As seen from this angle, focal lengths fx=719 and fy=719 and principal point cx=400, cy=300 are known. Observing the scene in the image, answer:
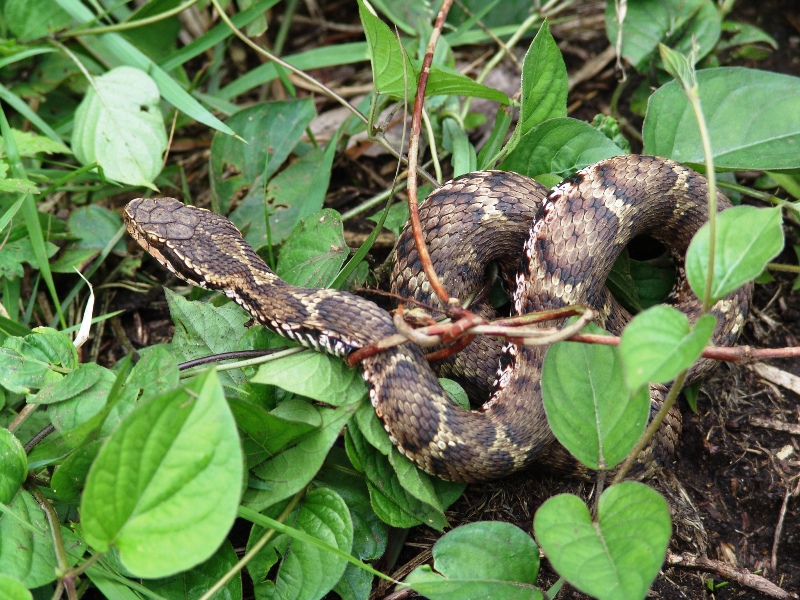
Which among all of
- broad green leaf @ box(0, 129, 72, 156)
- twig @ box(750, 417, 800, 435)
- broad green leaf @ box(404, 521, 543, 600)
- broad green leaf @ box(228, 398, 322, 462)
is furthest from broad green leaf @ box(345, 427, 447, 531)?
broad green leaf @ box(0, 129, 72, 156)

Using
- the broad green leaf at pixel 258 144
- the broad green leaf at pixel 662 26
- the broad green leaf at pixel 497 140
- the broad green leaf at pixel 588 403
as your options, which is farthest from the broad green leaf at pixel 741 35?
the broad green leaf at pixel 588 403

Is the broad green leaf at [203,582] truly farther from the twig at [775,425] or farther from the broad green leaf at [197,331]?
the twig at [775,425]

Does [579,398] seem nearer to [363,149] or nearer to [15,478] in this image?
[15,478]

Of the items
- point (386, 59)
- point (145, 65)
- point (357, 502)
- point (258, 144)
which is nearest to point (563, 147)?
point (386, 59)

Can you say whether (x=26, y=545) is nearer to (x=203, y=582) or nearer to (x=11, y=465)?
(x=11, y=465)

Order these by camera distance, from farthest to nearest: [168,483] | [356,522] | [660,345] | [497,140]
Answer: [497,140] → [356,522] → [168,483] → [660,345]

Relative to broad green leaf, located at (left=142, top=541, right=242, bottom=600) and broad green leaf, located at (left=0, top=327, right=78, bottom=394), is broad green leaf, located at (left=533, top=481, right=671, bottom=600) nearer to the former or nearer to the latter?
broad green leaf, located at (left=142, top=541, right=242, bottom=600)

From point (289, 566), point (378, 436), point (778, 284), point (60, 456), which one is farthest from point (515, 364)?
point (60, 456)
